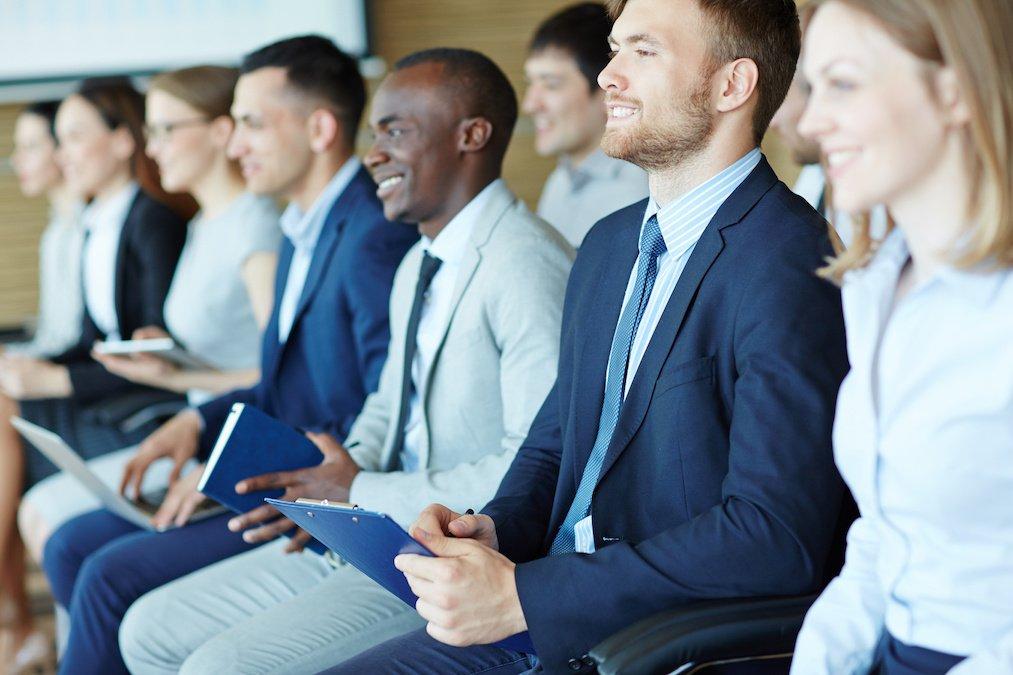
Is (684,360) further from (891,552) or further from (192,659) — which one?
(192,659)

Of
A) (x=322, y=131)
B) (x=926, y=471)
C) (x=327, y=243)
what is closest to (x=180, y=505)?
(x=327, y=243)

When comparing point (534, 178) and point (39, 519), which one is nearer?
point (39, 519)

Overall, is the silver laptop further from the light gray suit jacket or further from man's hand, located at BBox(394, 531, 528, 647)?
man's hand, located at BBox(394, 531, 528, 647)

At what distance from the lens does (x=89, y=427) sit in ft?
11.0

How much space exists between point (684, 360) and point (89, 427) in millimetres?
2367

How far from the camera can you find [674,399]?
1457 mm

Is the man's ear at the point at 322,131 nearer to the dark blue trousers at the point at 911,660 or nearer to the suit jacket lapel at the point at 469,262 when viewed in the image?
the suit jacket lapel at the point at 469,262

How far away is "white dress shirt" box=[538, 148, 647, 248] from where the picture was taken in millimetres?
3156

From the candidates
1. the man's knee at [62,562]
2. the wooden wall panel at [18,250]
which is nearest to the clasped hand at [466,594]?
the man's knee at [62,562]

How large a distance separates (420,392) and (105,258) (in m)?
1.84

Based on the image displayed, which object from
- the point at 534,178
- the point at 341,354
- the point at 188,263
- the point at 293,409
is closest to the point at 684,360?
the point at 341,354

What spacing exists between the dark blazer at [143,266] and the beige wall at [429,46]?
4.22 ft

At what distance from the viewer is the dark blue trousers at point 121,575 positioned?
2.32 metres

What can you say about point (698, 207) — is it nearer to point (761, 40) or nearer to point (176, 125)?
point (761, 40)
